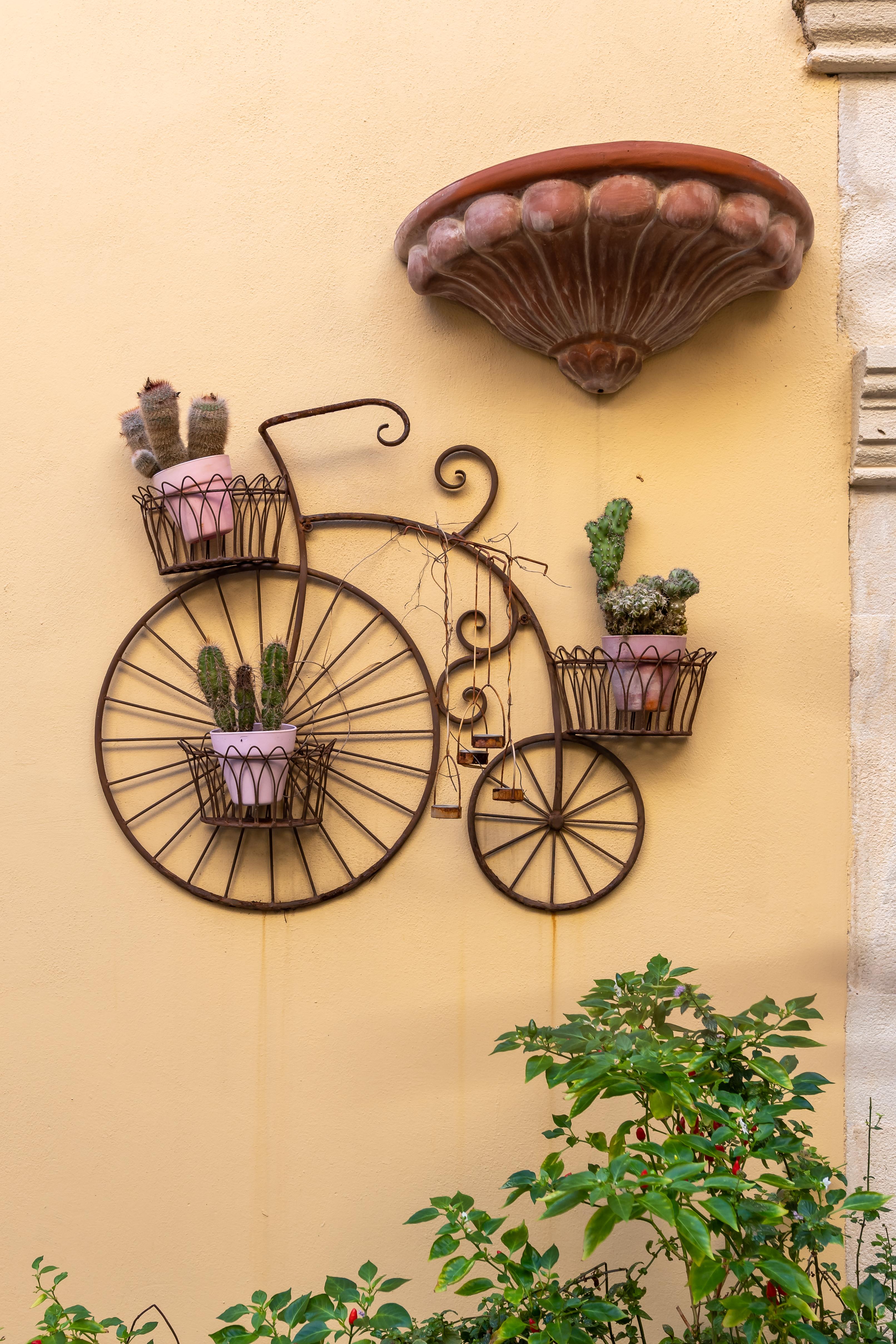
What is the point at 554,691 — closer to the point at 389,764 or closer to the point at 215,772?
the point at 389,764

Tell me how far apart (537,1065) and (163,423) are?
1.08m

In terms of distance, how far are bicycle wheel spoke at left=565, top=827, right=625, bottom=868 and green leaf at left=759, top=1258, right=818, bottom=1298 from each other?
26.3 inches

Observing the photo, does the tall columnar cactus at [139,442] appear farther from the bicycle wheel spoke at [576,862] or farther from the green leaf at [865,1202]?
the green leaf at [865,1202]

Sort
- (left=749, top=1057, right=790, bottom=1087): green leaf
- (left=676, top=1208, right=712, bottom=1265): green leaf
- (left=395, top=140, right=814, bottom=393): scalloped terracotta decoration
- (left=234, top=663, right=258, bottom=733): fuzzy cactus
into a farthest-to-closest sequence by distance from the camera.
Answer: (left=234, top=663, right=258, bottom=733): fuzzy cactus, (left=395, top=140, right=814, bottom=393): scalloped terracotta decoration, (left=749, top=1057, right=790, bottom=1087): green leaf, (left=676, top=1208, right=712, bottom=1265): green leaf

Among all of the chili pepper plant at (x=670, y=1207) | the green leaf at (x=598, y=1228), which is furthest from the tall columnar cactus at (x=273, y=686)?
the green leaf at (x=598, y=1228)

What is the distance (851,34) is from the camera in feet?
5.48

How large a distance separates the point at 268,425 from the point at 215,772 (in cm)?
57

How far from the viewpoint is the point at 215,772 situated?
61.7 inches

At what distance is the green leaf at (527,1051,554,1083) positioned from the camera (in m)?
1.23

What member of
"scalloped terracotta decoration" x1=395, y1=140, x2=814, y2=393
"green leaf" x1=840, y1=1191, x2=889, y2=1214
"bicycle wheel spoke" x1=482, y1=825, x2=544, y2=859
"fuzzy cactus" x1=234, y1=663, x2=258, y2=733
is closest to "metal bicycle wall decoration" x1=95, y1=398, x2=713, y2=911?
"bicycle wheel spoke" x1=482, y1=825, x2=544, y2=859

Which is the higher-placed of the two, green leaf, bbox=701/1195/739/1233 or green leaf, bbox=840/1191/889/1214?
green leaf, bbox=701/1195/739/1233

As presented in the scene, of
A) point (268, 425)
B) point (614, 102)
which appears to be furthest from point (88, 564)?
point (614, 102)

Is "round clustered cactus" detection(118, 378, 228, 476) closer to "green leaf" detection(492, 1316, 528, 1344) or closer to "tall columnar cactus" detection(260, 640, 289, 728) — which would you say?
"tall columnar cactus" detection(260, 640, 289, 728)

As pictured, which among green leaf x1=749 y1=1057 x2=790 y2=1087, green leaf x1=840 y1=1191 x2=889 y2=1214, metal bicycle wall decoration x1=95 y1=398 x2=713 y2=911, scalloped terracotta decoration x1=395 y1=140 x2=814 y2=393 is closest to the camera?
green leaf x1=840 y1=1191 x2=889 y2=1214
